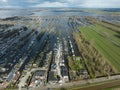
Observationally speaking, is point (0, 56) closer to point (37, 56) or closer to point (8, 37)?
point (37, 56)

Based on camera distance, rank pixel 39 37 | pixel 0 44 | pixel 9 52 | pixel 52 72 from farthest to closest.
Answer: pixel 39 37 → pixel 0 44 → pixel 9 52 → pixel 52 72

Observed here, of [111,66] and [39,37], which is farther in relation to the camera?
[39,37]

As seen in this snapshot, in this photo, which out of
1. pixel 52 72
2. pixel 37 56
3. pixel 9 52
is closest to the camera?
pixel 52 72

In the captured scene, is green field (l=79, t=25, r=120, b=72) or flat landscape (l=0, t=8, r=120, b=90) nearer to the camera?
flat landscape (l=0, t=8, r=120, b=90)

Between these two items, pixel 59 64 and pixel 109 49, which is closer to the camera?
pixel 59 64

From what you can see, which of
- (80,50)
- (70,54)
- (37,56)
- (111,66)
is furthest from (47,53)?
(111,66)

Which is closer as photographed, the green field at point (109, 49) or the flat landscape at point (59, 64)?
the flat landscape at point (59, 64)

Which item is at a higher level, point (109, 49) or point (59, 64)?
point (109, 49)

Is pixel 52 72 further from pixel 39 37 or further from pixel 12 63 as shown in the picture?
pixel 39 37

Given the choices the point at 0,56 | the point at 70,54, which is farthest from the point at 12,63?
the point at 70,54

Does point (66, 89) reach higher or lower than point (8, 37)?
lower
